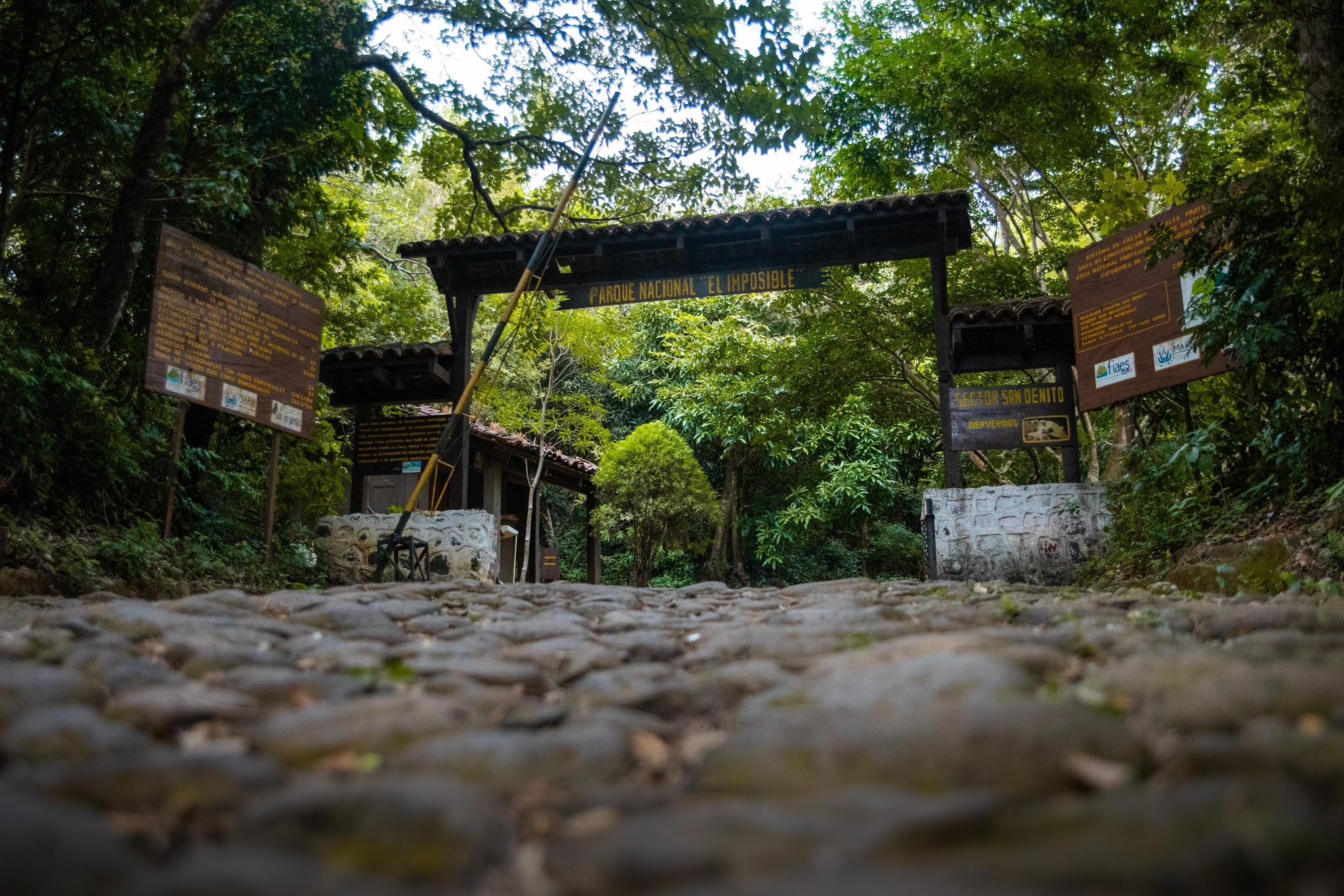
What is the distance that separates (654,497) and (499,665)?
45.9 feet

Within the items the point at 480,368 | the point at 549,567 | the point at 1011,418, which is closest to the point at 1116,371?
the point at 1011,418

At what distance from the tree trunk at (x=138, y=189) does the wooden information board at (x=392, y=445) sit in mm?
3886

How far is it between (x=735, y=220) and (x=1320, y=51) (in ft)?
17.7

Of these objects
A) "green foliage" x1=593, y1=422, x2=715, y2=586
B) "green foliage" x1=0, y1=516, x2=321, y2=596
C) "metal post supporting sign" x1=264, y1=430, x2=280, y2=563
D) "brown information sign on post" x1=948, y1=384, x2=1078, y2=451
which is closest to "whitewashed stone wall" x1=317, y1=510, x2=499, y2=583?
"green foliage" x1=0, y1=516, x2=321, y2=596

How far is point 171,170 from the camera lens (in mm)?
9039

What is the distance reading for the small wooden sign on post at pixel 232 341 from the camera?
7.68 metres

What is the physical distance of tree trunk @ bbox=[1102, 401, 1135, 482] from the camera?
1045cm

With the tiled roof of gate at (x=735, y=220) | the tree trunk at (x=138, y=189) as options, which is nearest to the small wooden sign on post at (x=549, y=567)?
the tiled roof of gate at (x=735, y=220)

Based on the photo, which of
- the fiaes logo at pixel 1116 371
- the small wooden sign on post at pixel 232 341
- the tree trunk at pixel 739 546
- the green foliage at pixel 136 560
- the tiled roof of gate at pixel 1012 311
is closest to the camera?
the green foliage at pixel 136 560

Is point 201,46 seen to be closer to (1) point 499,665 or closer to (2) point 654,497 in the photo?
(1) point 499,665

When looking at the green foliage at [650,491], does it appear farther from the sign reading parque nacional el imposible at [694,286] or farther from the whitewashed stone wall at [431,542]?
the whitewashed stone wall at [431,542]

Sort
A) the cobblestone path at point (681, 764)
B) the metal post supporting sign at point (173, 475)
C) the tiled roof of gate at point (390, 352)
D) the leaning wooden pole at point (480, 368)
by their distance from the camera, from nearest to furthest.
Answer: the cobblestone path at point (681, 764), the leaning wooden pole at point (480, 368), the metal post supporting sign at point (173, 475), the tiled roof of gate at point (390, 352)

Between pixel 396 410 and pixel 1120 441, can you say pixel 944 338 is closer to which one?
pixel 1120 441

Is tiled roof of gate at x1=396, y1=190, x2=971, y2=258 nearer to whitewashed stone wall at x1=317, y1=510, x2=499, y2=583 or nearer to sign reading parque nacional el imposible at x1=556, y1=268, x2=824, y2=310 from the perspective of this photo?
sign reading parque nacional el imposible at x1=556, y1=268, x2=824, y2=310
